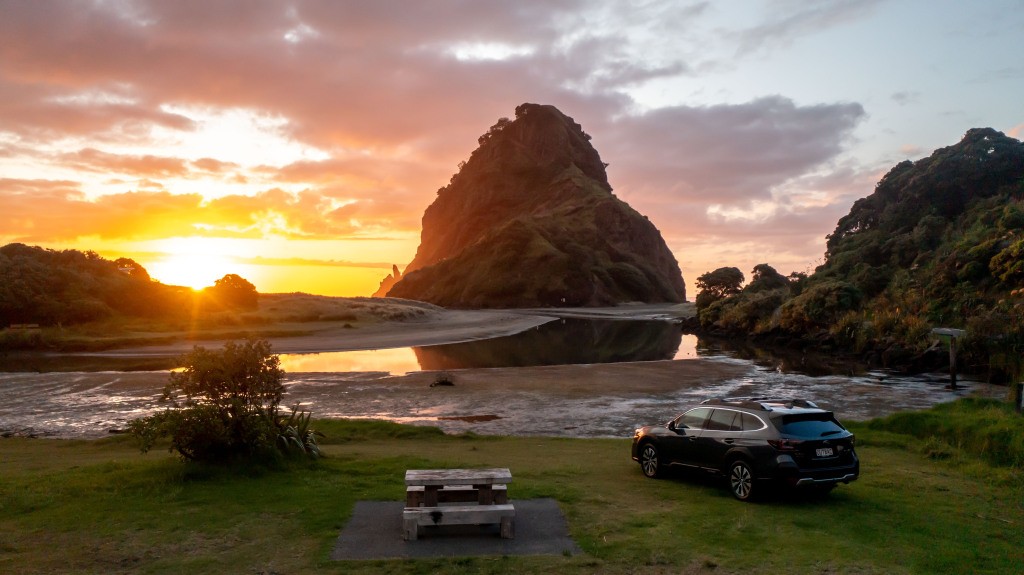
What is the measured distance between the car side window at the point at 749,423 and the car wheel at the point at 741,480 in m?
0.64

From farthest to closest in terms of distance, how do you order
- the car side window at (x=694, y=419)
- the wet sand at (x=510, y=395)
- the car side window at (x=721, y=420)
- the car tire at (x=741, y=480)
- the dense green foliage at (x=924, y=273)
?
1. the dense green foliage at (x=924, y=273)
2. the wet sand at (x=510, y=395)
3. the car side window at (x=694, y=419)
4. the car side window at (x=721, y=420)
5. the car tire at (x=741, y=480)

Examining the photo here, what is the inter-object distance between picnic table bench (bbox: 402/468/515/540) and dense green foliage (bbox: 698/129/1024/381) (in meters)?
36.0

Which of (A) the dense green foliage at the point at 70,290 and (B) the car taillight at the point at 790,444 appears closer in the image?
(B) the car taillight at the point at 790,444

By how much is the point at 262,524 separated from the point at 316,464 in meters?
4.27

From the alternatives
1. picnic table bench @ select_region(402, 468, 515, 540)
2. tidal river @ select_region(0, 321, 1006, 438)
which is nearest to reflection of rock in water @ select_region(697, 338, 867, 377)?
tidal river @ select_region(0, 321, 1006, 438)

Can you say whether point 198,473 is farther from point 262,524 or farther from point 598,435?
point 598,435

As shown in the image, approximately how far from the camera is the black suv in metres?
12.5

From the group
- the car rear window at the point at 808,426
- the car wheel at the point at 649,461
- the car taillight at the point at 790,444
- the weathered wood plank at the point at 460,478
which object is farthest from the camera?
the car wheel at the point at 649,461

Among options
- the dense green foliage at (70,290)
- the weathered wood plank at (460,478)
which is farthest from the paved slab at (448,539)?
the dense green foliage at (70,290)

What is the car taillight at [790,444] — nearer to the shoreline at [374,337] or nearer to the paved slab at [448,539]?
the paved slab at [448,539]

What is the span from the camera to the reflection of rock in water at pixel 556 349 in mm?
50219

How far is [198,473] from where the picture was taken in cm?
1380

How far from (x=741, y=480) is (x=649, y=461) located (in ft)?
8.66

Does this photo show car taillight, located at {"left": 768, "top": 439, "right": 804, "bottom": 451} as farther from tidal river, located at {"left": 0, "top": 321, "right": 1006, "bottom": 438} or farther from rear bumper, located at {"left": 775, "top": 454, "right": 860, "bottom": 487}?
tidal river, located at {"left": 0, "top": 321, "right": 1006, "bottom": 438}
